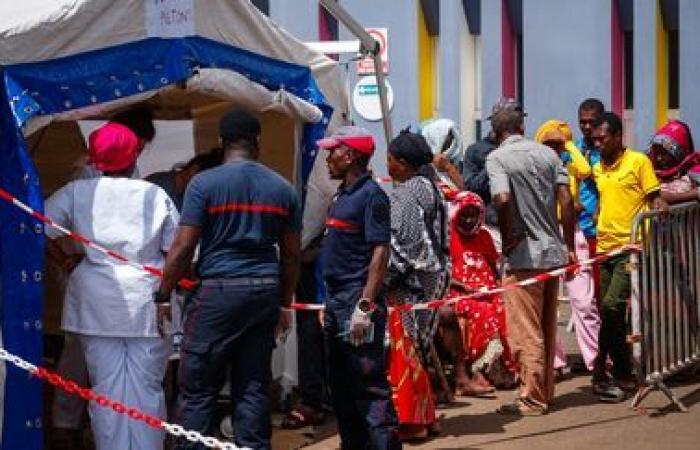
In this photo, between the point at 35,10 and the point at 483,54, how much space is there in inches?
398

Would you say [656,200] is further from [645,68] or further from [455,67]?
[455,67]

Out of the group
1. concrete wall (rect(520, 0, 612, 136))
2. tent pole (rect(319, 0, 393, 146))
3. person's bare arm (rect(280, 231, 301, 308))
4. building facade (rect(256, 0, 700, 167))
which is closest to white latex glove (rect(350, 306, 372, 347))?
person's bare arm (rect(280, 231, 301, 308))

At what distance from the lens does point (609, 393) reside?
8.54 m

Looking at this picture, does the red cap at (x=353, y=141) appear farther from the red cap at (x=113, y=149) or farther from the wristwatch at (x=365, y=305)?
the red cap at (x=113, y=149)

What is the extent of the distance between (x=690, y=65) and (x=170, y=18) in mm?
9247

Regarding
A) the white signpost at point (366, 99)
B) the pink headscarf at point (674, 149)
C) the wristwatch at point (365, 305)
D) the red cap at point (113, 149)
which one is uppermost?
the white signpost at point (366, 99)

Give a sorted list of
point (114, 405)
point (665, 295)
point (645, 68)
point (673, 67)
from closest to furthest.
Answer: point (114, 405), point (665, 295), point (645, 68), point (673, 67)

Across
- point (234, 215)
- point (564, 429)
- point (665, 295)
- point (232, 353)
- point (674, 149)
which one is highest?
point (674, 149)

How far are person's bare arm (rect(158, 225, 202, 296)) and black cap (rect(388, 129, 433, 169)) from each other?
1839 millimetres

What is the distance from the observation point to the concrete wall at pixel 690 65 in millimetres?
14727

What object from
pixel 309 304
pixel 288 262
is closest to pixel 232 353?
pixel 288 262

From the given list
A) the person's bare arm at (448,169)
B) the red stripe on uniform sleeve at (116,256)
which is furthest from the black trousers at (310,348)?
the red stripe on uniform sleeve at (116,256)

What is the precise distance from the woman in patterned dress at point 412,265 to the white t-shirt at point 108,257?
61.4 inches

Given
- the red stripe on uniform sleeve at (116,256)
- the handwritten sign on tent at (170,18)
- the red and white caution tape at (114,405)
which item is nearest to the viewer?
the red and white caution tape at (114,405)
